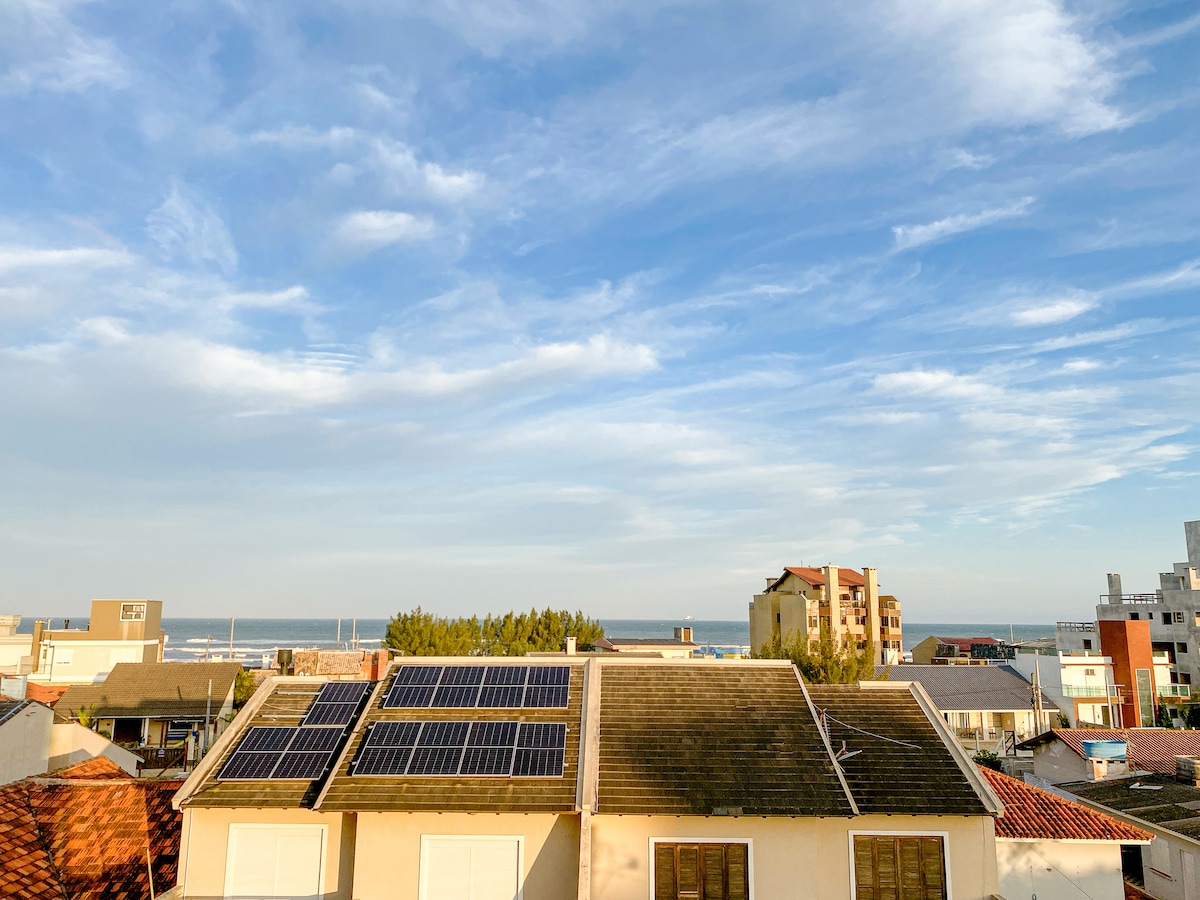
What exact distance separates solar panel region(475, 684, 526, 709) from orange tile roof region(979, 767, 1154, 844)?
14278mm

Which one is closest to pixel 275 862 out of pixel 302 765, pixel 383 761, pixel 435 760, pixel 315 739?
pixel 302 765

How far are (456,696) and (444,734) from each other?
6.25ft

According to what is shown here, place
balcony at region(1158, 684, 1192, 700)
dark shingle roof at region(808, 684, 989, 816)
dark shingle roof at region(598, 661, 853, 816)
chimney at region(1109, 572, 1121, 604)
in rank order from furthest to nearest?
chimney at region(1109, 572, 1121, 604), balcony at region(1158, 684, 1192, 700), dark shingle roof at region(808, 684, 989, 816), dark shingle roof at region(598, 661, 853, 816)

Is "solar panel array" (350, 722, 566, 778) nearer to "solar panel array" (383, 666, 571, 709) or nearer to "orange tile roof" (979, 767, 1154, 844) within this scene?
"solar panel array" (383, 666, 571, 709)

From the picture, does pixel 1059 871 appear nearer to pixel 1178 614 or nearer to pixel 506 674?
pixel 506 674

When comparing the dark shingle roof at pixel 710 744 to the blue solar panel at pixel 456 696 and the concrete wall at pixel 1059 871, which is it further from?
the concrete wall at pixel 1059 871

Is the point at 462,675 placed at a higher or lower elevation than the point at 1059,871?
higher

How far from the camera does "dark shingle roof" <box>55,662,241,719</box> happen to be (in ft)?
209

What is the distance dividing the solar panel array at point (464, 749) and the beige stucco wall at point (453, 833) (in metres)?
1.15

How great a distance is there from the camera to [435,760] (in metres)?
22.5

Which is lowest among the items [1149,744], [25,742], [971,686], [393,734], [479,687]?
[1149,744]

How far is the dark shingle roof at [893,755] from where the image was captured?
2161cm

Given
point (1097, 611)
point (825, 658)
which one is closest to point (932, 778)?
point (825, 658)

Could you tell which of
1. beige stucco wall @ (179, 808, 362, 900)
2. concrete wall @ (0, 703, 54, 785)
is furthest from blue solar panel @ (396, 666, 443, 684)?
concrete wall @ (0, 703, 54, 785)
